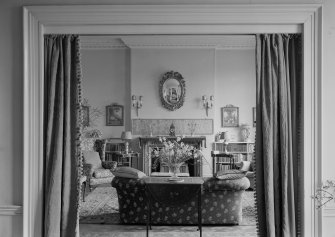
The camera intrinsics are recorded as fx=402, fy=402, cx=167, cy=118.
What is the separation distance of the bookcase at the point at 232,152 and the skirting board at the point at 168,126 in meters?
0.49

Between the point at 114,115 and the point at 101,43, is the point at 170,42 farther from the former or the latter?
the point at 114,115

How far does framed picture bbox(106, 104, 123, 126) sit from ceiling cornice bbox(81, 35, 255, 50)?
1.60m

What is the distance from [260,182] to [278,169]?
0.64ft

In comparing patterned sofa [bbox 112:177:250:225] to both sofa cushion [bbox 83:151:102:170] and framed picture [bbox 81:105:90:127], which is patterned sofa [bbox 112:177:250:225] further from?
framed picture [bbox 81:105:90:127]

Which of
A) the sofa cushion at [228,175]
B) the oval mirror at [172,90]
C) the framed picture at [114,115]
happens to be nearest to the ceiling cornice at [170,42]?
the oval mirror at [172,90]

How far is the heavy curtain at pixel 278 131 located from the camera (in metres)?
3.48

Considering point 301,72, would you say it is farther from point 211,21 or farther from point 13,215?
point 13,215

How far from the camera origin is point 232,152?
10562 millimetres

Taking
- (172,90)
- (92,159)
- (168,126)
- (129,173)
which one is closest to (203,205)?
(129,173)

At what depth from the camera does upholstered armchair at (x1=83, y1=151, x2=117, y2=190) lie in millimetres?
8148

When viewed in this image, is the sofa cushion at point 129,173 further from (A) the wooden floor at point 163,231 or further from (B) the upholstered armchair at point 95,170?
(B) the upholstered armchair at point 95,170

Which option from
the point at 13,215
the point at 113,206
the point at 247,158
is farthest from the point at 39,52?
the point at 247,158

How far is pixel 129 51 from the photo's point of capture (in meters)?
10.7

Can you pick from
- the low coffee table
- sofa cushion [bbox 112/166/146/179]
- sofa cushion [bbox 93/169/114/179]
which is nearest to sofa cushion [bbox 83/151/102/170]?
sofa cushion [bbox 93/169/114/179]
